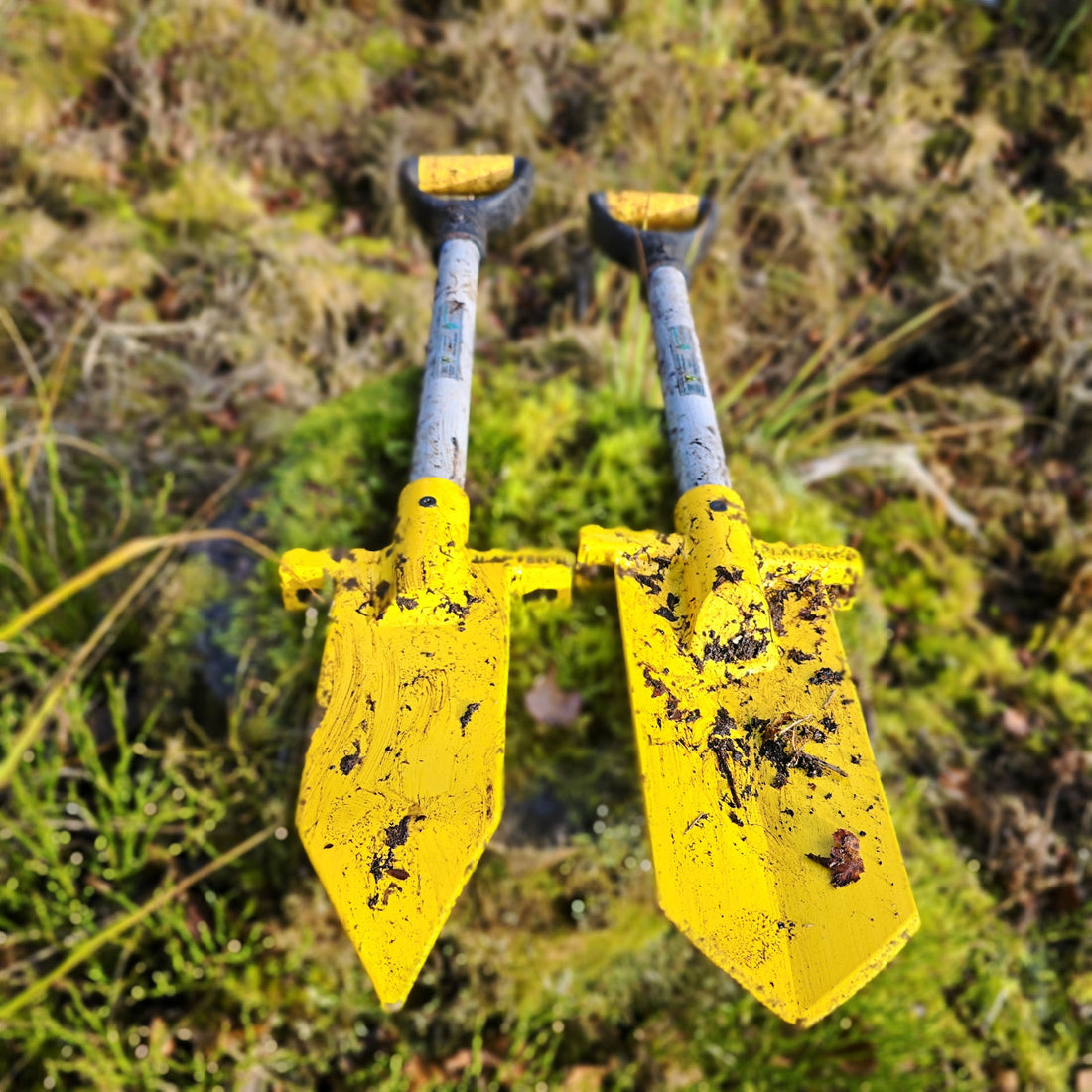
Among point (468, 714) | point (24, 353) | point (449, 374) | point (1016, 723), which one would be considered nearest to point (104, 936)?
point (468, 714)

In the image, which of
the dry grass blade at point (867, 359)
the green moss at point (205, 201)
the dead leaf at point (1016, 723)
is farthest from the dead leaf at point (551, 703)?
the green moss at point (205, 201)

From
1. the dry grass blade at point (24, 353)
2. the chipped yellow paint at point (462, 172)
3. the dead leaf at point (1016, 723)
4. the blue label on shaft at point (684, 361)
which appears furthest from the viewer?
the dead leaf at point (1016, 723)

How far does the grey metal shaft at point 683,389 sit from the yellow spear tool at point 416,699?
29 centimetres

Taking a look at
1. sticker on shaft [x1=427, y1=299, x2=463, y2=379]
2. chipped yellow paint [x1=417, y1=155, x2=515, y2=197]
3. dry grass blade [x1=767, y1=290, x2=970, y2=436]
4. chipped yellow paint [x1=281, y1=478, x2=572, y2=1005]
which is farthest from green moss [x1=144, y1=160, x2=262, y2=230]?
chipped yellow paint [x1=281, y1=478, x2=572, y2=1005]

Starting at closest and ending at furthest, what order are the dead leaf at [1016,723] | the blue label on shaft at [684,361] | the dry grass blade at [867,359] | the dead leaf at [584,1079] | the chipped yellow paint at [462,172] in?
the blue label on shaft at [684,361] < the chipped yellow paint at [462,172] < the dead leaf at [584,1079] < the dead leaf at [1016,723] < the dry grass blade at [867,359]

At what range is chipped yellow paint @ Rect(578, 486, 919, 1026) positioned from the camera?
2.87 ft

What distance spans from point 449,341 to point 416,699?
2.21 feet

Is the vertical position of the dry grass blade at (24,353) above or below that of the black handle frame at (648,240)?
below

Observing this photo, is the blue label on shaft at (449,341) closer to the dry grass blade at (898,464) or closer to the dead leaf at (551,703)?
the dead leaf at (551,703)

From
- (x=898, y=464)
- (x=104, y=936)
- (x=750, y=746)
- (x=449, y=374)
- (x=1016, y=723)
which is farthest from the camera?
(x=898, y=464)

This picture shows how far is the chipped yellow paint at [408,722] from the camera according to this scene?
2.89 feet

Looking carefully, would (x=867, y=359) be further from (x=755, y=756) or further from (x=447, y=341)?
(x=755, y=756)

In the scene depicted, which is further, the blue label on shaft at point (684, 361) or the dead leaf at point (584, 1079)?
the dead leaf at point (584, 1079)

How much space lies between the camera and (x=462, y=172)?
1580mm
